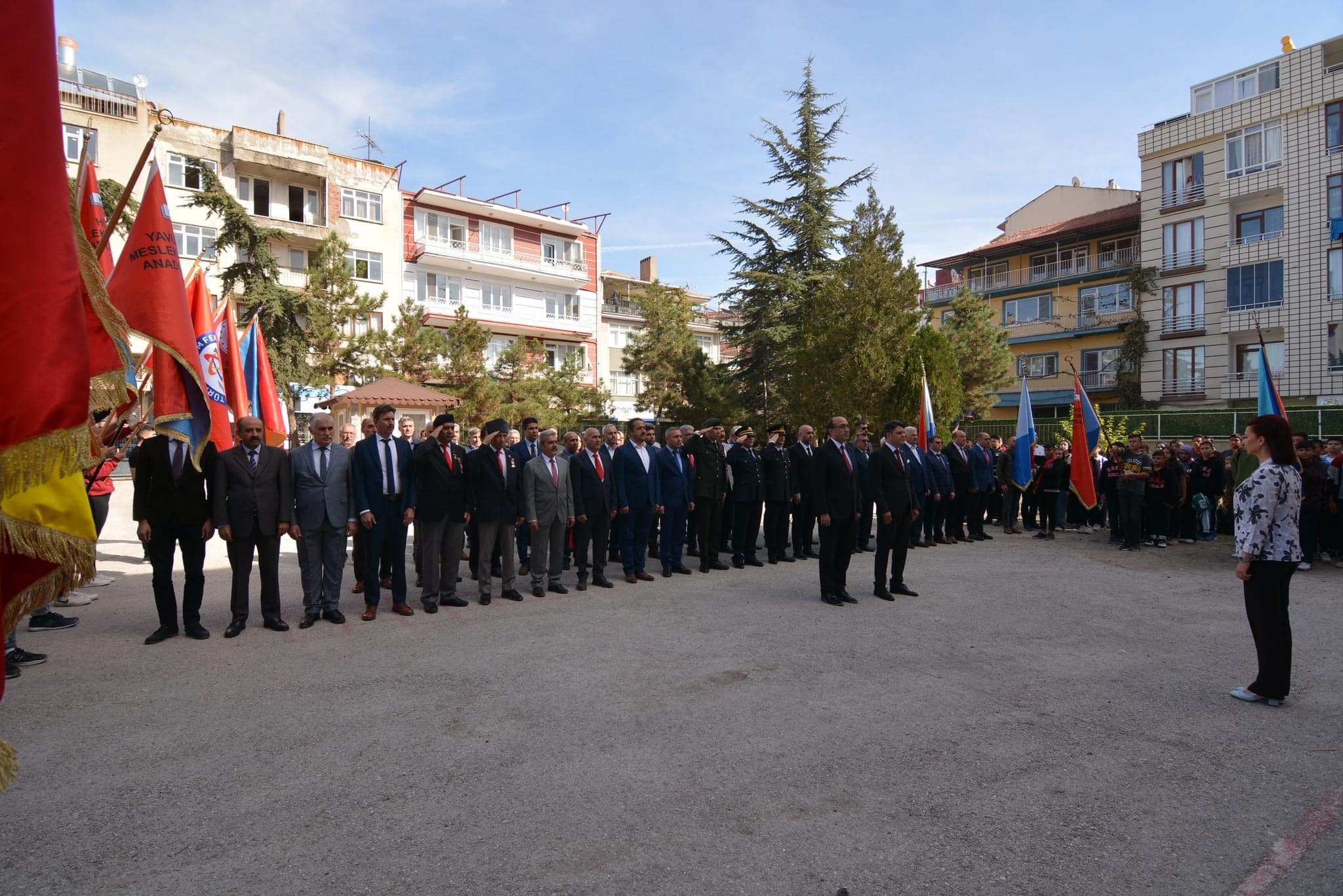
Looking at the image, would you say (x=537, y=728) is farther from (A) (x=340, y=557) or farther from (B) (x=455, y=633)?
(A) (x=340, y=557)

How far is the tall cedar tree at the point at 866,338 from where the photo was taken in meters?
19.1

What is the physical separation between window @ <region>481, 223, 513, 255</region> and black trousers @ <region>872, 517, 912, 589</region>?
38.0 m

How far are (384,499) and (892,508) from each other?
18.2ft

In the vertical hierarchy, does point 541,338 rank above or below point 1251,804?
above

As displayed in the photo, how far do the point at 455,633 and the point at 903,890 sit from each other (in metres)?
5.14

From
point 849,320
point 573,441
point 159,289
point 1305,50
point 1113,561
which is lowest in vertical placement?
point 1113,561

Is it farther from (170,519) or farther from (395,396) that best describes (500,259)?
(170,519)

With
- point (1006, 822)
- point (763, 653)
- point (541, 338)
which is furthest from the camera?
point (541, 338)

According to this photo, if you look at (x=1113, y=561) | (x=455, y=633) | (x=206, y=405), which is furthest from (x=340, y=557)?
(x=1113, y=561)

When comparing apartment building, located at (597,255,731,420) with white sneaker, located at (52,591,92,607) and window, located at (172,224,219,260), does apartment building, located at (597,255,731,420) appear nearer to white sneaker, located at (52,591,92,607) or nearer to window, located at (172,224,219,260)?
window, located at (172,224,219,260)

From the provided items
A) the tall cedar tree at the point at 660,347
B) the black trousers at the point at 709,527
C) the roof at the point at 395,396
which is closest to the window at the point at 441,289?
the tall cedar tree at the point at 660,347

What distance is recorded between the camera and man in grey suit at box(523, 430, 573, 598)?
925 centimetres

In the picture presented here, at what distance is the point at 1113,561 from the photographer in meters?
12.0

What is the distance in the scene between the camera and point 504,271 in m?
43.6
